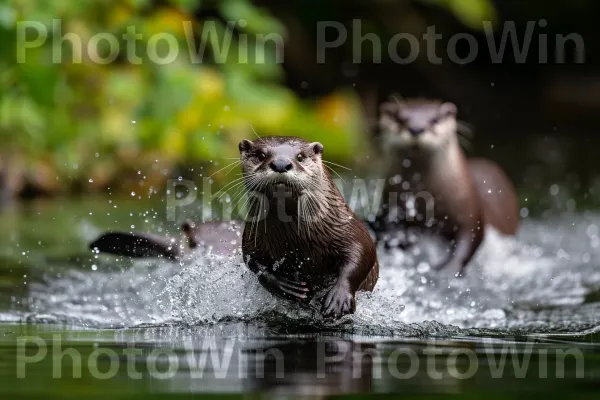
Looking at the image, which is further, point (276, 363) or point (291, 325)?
point (291, 325)

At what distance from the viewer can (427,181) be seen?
4.98 m

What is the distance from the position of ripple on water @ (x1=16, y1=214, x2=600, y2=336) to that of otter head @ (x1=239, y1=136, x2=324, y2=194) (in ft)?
1.21

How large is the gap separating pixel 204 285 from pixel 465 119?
8.49m

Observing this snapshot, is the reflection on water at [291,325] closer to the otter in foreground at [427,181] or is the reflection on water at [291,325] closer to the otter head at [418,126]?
the otter in foreground at [427,181]

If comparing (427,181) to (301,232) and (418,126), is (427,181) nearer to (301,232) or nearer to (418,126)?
(418,126)

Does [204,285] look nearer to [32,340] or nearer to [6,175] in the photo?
[32,340]

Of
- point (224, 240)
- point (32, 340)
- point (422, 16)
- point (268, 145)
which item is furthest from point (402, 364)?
point (422, 16)

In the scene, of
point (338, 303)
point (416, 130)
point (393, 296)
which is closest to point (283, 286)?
point (338, 303)

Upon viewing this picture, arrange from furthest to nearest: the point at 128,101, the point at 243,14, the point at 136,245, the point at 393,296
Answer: the point at 128,101 < the point at 243,14 < the point at 136,245 < the point at 393,296

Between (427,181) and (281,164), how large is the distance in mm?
2177

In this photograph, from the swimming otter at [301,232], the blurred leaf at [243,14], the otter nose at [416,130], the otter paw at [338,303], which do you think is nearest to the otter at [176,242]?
the swimming otter at [301,232]

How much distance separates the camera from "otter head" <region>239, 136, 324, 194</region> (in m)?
2.91

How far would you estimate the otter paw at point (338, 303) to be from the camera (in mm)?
2934

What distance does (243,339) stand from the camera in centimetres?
283
